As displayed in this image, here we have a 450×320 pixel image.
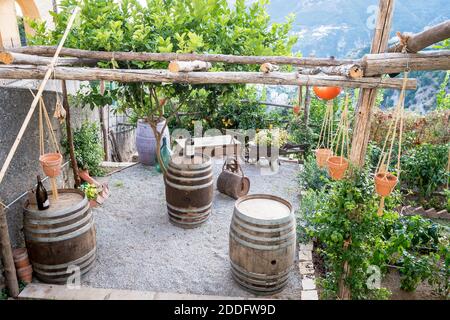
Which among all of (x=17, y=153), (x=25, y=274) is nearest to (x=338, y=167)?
(x=25, y=274)

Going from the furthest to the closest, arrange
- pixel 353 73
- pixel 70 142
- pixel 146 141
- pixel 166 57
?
pixel 146 141 < pixel 70 142 < pixel 166 57 < pixel 353 73

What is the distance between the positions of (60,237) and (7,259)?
625mm

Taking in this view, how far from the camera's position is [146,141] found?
25.9ft

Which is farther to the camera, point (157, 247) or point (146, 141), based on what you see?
point (146, 141)

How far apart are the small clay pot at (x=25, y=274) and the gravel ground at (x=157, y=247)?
0.67 metres

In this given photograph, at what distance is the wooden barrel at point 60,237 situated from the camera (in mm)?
4031

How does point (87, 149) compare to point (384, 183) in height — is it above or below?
below

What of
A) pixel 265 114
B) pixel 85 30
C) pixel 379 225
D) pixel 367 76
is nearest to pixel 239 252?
pixel 379 225

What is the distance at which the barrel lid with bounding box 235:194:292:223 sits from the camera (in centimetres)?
400

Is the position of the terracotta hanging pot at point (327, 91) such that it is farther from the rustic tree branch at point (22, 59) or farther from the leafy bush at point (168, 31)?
the rustic tree branch at point (22, 59)

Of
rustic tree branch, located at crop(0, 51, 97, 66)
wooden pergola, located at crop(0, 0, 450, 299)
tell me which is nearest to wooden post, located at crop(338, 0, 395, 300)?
wooden pergola, located at crop(0, 0, 450, 299)

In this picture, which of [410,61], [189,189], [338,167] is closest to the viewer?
[410,61]

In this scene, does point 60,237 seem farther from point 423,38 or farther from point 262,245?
point 423,38

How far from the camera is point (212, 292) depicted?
14.2 feet
